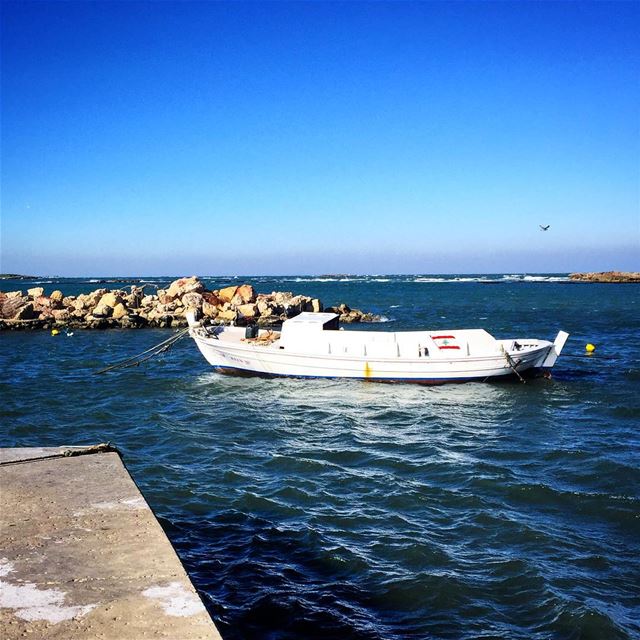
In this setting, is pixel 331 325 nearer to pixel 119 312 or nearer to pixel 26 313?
pixel 119 312

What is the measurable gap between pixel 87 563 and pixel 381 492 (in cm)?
725

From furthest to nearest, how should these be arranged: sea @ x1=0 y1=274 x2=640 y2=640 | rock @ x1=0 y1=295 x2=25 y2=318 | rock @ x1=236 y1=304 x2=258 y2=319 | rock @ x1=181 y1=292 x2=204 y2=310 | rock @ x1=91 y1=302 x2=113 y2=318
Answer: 1. rock @ x1=181 y1=292 x2=204 y2=310
2. rock @ x1=0 y1=295 x2=25 y2=318
3. rock @ x1=236 y1=304 x2=258 y2=319
4. rock @ x1=91 y1=302 x2=113 y2=318
5. sea @ x1=0 y1=274 x2=640 y2=640

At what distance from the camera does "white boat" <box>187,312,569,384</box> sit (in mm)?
20906

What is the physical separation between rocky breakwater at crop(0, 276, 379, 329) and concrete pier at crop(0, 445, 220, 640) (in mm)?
32549

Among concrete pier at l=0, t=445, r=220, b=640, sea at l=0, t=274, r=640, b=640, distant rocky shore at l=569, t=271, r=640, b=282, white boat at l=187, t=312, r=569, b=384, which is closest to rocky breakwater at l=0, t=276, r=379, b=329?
white boat at l=187, t=312, r=569, b=384

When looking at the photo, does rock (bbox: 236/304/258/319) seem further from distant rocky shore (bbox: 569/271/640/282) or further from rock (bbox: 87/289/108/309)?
distant rocky shore (bbox: 569/271/640/282)

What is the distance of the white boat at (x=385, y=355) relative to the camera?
2091cm

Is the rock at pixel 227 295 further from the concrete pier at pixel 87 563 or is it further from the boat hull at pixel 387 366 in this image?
the concrete pier at pixel 87 563

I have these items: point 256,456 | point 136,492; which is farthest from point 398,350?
point 136,492

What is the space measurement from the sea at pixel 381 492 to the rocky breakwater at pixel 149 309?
61.2 feet

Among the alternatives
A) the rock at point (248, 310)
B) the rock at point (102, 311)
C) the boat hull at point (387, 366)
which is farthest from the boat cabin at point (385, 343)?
the rock at point (102, 311)

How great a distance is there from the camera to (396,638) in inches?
254

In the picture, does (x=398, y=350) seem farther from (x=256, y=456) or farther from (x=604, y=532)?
(x=604, y=532)

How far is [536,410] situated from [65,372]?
17.9 m
